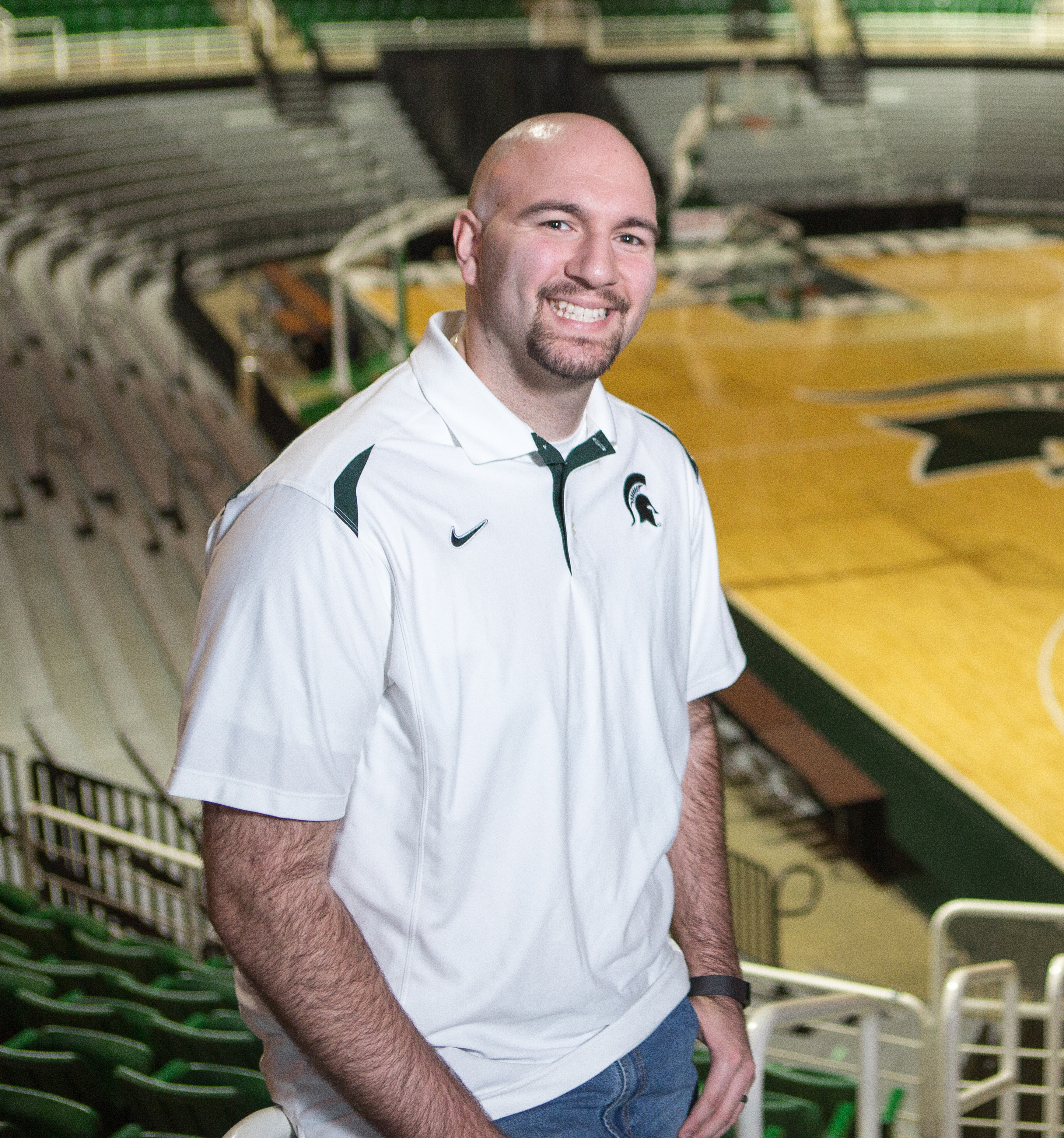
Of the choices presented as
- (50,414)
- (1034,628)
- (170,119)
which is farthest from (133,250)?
(1034,628)

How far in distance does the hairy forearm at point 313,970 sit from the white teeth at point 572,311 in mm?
602

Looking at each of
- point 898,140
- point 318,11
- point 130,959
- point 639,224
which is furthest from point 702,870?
point 898,140

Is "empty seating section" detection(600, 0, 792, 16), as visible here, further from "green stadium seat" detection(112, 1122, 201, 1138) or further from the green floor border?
"green stadium seat" detection(112, 1122, 201, 1138)

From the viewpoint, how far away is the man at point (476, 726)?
1.27 meters

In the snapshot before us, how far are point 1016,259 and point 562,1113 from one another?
1864cm

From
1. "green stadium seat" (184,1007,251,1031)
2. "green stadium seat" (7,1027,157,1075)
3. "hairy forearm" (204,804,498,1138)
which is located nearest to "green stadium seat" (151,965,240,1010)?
"green stadium seat" (184,1007,251,1031)

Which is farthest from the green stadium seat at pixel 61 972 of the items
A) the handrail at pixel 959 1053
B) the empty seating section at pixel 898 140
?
the empty seating section at pixel 898 140

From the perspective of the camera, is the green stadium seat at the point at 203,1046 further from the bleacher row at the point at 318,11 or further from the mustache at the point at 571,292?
the bleacher row at the point at 318,11

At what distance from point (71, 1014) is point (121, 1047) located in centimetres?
31

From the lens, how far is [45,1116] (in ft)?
7.95

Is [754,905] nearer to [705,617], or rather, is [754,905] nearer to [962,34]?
[705,617]

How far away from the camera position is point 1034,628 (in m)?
7.82

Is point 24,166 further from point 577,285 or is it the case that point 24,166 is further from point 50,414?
point 577,285

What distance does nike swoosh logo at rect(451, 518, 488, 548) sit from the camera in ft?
4.45
